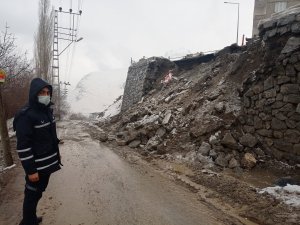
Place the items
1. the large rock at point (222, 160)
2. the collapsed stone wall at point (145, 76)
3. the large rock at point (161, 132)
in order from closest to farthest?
the large rock at point (222, 160)
the large rock at point (161, 132)
the collapsed stone wall at point (145, 76)

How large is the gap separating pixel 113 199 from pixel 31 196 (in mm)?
2037

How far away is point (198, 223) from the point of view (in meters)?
5.00

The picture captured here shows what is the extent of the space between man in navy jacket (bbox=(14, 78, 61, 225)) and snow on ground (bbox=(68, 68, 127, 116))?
176 ft

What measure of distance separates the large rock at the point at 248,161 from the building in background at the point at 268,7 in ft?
90.9

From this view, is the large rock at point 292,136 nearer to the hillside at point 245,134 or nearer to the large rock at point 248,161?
the hillside at point 245,134

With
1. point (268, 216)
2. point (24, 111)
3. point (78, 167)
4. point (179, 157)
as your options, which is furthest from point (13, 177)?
point (268, 216)

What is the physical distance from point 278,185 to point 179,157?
3463mm

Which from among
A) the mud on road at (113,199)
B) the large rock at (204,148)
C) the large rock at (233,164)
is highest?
the large rock at (204,148)

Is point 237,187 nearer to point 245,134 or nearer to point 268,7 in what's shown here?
point 245,134

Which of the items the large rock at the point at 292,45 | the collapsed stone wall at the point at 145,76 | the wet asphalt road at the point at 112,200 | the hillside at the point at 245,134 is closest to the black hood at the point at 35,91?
the wet asphalt road at the point at 112,200

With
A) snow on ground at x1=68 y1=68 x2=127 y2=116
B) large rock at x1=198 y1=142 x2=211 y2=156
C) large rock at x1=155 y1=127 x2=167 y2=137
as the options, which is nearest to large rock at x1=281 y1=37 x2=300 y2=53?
large rock at x1=198 y1=142 x2=211 y2=156

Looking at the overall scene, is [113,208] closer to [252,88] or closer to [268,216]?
[268,216]

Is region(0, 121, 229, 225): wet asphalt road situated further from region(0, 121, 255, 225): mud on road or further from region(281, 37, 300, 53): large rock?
region(281, 37, 300, 53): large rock

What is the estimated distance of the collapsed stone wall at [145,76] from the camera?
20.9 meters
